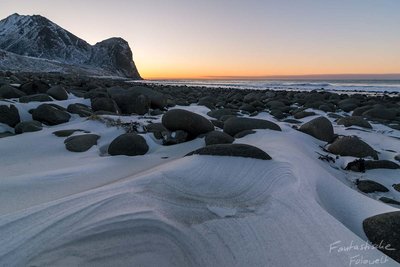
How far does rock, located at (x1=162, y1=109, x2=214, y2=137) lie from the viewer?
15.0 ft

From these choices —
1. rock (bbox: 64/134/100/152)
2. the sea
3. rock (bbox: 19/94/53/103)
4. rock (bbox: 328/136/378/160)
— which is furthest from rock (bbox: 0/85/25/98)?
the sea

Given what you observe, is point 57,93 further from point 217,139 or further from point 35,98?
point 217,139

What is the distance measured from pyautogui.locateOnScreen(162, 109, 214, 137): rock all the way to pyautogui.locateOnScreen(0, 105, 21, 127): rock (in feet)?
8.19

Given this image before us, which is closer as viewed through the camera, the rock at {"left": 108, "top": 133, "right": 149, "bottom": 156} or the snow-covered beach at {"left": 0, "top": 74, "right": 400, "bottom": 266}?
the snow-covered beach at {"left": 0, "top": 74, "right": 400, "bottom": 266}

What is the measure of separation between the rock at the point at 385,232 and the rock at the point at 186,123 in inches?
113

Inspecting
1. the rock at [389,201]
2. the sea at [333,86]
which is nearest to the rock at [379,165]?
the rock at [389,201]

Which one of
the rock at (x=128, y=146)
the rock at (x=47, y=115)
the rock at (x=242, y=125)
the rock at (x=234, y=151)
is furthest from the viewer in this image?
the rock at (x=47, y=115)

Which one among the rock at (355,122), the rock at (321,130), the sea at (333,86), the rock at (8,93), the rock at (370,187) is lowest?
the sea at (333,86)

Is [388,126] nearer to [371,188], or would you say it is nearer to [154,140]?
[371,188]

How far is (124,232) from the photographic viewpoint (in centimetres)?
163

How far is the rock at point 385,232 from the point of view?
1776 mm

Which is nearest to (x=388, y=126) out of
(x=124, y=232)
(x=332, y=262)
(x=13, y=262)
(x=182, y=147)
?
(x=182, y=147)

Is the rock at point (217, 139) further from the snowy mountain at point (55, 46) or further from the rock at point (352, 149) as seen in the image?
the snowy mountain at point (55, 46)

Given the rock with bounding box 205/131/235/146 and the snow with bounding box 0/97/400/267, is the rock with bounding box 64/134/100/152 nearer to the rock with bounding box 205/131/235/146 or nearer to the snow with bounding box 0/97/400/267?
the snow with bounding box 0/97/400/267
